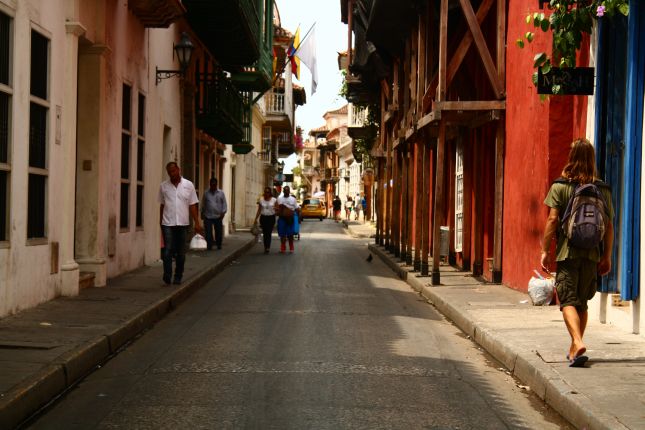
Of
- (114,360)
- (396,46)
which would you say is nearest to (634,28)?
(114,360)

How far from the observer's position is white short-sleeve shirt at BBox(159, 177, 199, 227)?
13.7 metres

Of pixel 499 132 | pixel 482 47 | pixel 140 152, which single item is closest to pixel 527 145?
pixel 499 132

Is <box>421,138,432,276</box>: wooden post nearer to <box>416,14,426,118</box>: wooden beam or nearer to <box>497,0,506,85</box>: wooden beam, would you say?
<box>416,14,426,118</box>: wooden beam

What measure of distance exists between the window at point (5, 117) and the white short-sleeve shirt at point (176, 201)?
4218 mm

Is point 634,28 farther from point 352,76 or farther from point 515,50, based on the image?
point 352,76

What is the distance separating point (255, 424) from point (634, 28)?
18.0 feet

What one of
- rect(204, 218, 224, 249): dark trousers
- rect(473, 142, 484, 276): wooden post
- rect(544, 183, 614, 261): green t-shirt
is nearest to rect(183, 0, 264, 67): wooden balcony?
rect(204, 218, 224, 249): dark trousers

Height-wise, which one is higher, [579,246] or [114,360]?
[579,246]

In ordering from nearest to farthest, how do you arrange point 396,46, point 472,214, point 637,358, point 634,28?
point 637,358, point 634,28, point 472,214, point 396,46

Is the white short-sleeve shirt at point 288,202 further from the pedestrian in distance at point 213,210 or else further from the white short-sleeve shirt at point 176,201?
the white short-sleeve shirt at point 176,201

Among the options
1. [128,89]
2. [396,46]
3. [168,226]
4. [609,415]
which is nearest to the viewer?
[609,415]

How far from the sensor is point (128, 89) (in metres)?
15.8

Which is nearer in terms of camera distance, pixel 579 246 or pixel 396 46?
pixel 579 246

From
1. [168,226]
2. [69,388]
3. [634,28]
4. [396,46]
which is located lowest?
[69,388]
